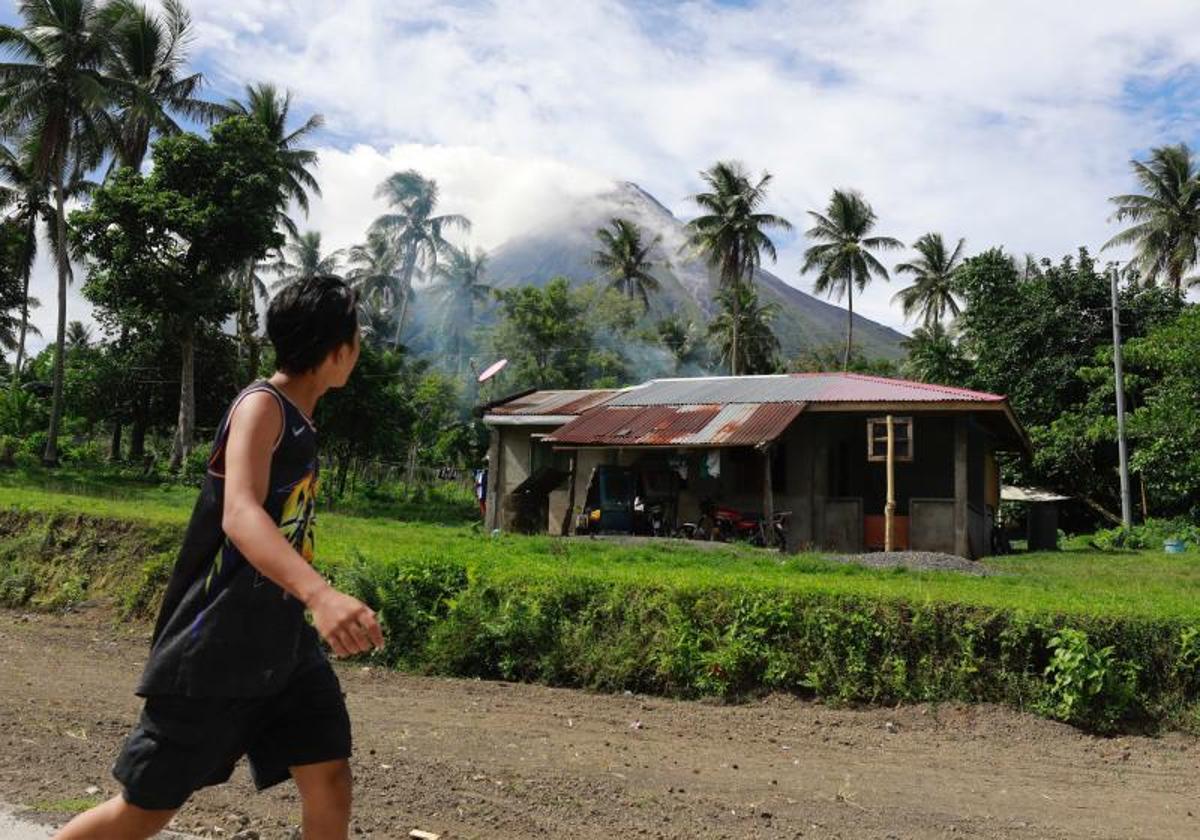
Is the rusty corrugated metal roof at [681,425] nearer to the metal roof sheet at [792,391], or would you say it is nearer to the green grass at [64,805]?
the metal roof sheet at [792,391]

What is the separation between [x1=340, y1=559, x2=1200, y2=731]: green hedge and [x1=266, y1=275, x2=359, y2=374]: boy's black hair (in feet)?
15.1

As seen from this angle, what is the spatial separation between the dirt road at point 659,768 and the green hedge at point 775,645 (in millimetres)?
196

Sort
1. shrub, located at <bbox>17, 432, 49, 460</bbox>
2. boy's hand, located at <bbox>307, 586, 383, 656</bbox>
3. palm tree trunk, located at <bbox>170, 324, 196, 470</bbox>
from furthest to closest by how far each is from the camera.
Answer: shrub, located at <bbox>17, 432, 49, 460</bbox>, palm tree trunk, located at <bbox>170, 324, 196, 470</bbox>, boy's hand, located at <bbox>307, 586, 383, 656</bbox>

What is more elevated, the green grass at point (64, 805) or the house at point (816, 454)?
the house at point (816, 454)

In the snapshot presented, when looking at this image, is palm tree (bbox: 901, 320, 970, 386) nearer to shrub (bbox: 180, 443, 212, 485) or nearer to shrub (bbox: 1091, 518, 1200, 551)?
shrub (bbox: 1091, 518, 1200, 551)

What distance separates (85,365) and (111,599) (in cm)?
2800

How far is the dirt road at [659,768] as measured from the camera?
13.9 feet

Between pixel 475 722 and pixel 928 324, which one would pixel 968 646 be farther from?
pixel 928 324

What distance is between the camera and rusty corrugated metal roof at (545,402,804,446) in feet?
57.0

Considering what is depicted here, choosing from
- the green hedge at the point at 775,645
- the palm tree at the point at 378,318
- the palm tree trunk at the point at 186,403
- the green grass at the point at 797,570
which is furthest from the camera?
the palm tree at the point at 378,318

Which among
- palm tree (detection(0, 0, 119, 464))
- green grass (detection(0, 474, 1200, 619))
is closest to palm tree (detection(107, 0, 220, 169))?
palm tree (detection(0, 0, 119, 464))

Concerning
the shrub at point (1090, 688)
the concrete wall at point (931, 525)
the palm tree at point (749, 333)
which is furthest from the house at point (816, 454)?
the palm tree at point (749, 333)

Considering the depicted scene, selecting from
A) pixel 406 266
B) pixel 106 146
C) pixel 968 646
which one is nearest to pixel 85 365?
pixel 106 146

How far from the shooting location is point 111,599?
10156 mm
